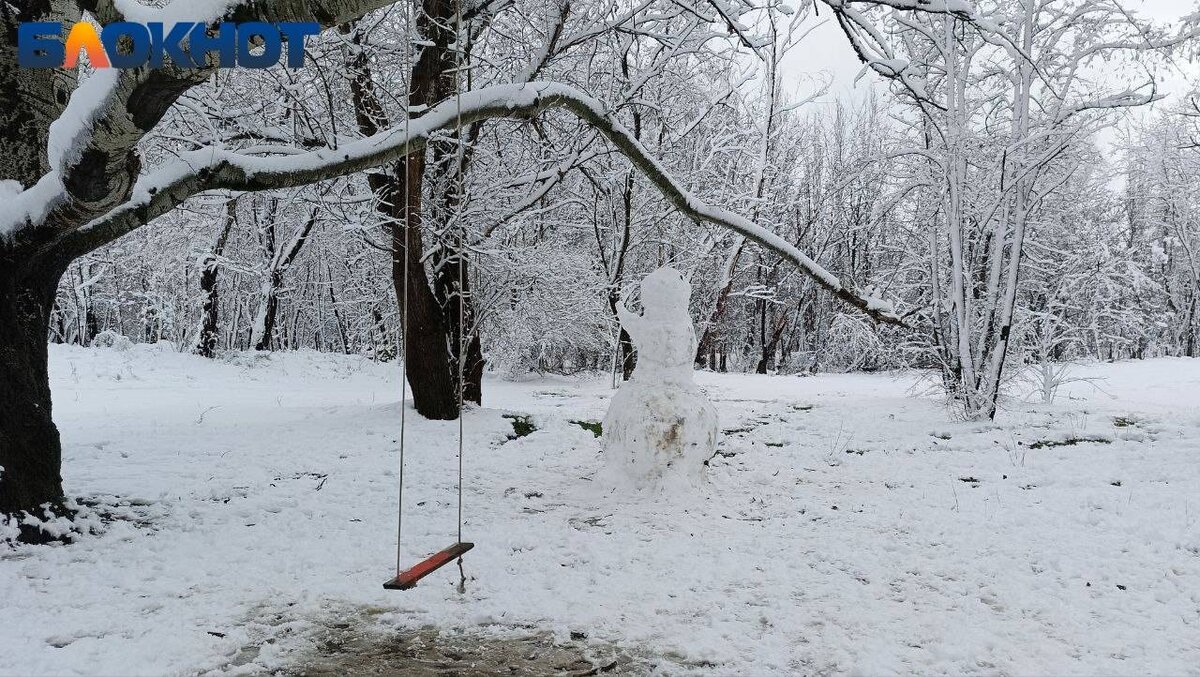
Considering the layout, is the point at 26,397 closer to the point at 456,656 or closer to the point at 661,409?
the point at 456,656

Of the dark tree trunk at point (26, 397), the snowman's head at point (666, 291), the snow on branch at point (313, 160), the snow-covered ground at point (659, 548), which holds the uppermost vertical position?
the snow on branch at point (313, 160)

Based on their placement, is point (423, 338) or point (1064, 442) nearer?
point (1064, 442)

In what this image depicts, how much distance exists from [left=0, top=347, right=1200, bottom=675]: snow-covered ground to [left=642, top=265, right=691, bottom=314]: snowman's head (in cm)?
177

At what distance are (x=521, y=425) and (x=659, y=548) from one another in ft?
14.9

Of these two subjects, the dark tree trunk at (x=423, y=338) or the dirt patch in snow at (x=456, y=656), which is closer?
the dirt patch in snow at (x=456, y=656)

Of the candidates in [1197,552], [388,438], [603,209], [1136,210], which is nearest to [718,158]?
[603,209]

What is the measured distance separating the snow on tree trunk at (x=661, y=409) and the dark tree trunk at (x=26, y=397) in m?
4.11

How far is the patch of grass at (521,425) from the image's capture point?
28.7ft

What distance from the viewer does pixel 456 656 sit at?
10.5 ft

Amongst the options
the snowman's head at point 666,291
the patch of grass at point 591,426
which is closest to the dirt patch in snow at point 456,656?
the snowman's head at point 666,291

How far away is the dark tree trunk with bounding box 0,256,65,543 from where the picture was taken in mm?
4086

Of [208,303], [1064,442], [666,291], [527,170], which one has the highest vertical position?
[527,170]

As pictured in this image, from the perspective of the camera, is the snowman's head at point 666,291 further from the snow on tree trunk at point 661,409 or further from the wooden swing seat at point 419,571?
the wooden swing seat at point 419,571

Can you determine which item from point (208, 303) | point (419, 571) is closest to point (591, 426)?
point (419, 571)
